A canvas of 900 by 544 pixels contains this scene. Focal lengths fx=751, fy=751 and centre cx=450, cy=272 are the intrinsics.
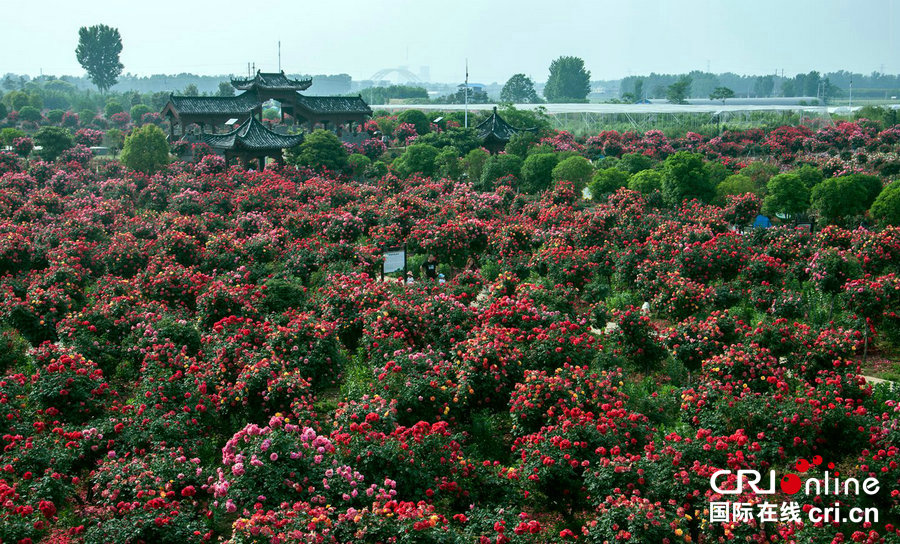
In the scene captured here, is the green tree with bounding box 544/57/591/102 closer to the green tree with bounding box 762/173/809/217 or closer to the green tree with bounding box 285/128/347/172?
the green tree with bounding box 285/128/347/172

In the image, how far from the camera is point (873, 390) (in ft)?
41.6

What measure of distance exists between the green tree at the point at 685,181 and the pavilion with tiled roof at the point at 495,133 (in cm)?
1507

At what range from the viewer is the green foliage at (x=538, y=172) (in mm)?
35500

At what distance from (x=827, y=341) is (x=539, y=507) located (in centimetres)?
593

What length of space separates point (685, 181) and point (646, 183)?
191 centimetres

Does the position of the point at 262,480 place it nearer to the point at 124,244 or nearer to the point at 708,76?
the point at 124,244

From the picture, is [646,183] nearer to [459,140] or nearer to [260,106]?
[459,140]

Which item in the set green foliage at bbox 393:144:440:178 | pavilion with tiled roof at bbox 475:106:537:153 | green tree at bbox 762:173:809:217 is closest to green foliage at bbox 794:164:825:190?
green tree at bbox 762:173:809:217

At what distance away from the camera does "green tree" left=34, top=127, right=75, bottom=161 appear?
42.4 metres

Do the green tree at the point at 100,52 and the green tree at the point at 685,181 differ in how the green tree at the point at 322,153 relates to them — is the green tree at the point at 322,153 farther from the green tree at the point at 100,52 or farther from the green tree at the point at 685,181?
the green tree at the point at 100,52

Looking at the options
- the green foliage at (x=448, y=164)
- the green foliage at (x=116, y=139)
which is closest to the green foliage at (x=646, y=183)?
the green foliage at (x=448, y=164)

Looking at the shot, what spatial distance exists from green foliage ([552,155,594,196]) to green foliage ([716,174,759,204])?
6.24 metres

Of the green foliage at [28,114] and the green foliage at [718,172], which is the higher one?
the green foliage at [28,114]

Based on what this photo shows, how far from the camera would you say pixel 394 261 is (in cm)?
2050
